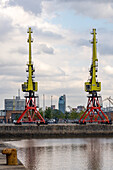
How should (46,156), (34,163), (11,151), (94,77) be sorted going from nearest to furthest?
(11,151) → (34,163) → (46,156) → (94,77)

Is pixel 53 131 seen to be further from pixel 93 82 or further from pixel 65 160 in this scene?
pixel 65 160

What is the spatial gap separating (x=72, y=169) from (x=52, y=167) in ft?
7.63

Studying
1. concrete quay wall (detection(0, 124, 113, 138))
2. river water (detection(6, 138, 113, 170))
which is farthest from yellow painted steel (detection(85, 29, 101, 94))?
river water (detection(6, 138, 113, 170))

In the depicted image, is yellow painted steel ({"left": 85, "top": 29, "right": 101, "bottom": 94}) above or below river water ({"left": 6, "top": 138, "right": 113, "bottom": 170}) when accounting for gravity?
above

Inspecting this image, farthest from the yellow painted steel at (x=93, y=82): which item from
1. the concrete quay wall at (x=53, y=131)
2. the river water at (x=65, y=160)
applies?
the river water at (x=65, y=160)

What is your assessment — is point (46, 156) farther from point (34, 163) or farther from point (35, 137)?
point (35, 137)

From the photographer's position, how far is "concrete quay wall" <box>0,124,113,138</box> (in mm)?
88812

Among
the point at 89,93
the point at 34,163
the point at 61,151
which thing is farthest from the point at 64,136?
the point at 34,163

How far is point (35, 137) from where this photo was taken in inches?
3509

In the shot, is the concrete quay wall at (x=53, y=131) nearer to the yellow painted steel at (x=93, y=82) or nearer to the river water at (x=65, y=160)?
the yellow painted steel at (x=93, y=82)

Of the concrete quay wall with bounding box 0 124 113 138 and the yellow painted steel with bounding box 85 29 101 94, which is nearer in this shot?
the concrete quay wall with bounding box 0 124 113 138

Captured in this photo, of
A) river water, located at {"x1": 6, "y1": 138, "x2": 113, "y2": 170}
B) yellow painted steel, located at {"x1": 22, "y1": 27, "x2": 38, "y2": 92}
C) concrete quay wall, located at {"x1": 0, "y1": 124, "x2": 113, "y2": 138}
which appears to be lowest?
river water, located at {"x1": 6, "y1": 138, "x2": 113, "y2": 170}

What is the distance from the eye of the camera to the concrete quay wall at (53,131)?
88.8 metres

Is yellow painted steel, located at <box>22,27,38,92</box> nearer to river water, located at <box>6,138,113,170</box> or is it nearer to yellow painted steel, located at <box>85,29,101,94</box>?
yellow painted steel, located at <box>85,29,101,94</box>
